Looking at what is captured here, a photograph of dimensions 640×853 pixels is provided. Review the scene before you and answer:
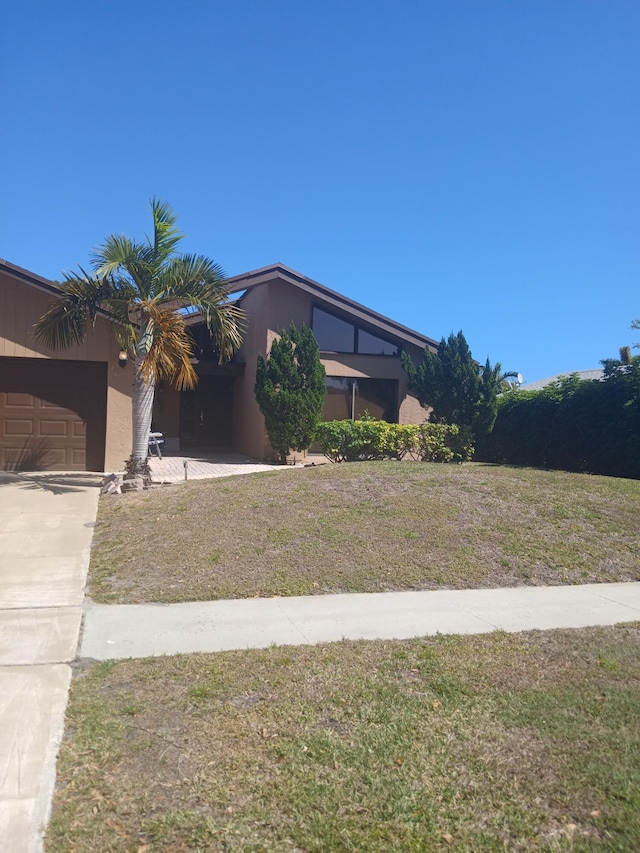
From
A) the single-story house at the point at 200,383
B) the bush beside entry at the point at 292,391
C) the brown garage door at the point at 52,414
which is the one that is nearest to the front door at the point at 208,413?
the single-story house at the point at 200,383

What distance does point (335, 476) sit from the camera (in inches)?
449

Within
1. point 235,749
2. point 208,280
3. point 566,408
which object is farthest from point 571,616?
point 566,408

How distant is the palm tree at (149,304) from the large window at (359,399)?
6079mm

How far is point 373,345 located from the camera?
18844 millimetres

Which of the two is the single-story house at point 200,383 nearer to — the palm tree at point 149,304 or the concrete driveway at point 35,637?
the palm tree at point 149,304

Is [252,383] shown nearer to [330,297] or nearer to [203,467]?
[330,297]

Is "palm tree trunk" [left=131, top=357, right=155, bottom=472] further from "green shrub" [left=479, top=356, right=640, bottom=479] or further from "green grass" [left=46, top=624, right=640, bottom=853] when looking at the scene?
"green shrub" [left=479, top=356, right=640, bottom=479]

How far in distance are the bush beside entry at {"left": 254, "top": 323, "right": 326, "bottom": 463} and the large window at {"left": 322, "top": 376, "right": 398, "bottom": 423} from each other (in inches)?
67.1

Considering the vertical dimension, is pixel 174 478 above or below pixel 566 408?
below

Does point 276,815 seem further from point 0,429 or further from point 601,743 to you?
point 0,429

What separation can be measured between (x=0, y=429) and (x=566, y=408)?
1192 centimetres

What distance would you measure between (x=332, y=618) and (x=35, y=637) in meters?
2.43

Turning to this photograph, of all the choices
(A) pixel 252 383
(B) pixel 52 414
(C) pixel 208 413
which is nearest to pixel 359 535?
(B) pixel 52 414

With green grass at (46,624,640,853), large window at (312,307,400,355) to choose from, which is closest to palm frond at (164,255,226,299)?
large window at (312,307,400,355)
